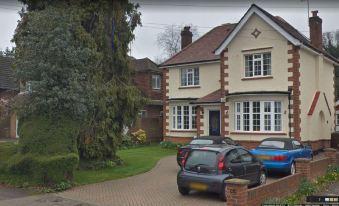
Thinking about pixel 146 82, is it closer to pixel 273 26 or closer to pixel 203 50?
pixel 203 50

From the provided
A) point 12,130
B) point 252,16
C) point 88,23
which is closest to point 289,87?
point 252,16

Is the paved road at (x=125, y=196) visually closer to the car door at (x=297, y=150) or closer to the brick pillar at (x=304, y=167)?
the car door at (x=297, y=150)

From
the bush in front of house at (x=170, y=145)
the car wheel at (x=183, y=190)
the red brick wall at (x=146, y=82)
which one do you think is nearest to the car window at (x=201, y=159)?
the car wheel at (x=183, y=190)

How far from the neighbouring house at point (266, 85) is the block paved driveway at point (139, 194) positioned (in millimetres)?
9245

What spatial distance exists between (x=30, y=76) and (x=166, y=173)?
6624mm

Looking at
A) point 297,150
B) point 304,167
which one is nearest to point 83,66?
point 304,167

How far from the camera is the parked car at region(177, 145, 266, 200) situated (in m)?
11.2

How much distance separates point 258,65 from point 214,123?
5469 millimetres

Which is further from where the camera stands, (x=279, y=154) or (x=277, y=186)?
(x=279, y=154)

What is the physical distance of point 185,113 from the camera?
2995cm

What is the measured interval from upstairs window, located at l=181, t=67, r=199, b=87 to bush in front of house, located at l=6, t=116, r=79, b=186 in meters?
15.5

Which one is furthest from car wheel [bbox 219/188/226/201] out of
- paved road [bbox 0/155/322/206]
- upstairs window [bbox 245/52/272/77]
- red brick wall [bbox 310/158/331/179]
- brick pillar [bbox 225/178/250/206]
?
upstairs window [bbox 245/52/272/77]

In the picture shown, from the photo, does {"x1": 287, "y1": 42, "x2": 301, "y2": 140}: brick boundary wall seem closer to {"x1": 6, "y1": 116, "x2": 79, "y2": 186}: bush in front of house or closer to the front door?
the front door

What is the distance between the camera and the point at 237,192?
29.4ft
